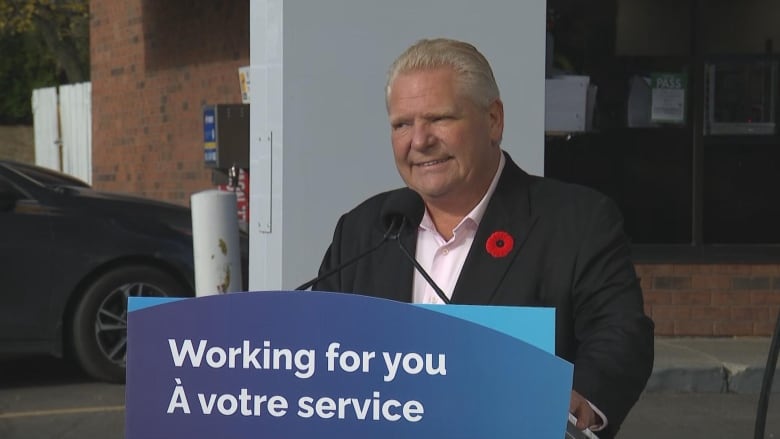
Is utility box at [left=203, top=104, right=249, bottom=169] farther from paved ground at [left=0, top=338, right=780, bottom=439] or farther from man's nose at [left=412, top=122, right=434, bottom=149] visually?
man's nose at [left=412, top=122, right=434, bottom=149]

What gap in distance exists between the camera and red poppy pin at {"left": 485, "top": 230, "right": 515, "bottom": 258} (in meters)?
2.70

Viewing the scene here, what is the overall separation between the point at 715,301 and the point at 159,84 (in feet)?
21.4

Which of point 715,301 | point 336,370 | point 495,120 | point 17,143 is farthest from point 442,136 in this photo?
point 17,143

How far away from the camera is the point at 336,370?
2211 mm

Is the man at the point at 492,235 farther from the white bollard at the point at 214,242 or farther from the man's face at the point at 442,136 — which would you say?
the white bollard at the point at 214,242

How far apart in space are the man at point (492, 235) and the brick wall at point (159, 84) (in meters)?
9.71

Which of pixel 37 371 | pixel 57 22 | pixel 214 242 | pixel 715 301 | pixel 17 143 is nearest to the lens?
pixel 214 242

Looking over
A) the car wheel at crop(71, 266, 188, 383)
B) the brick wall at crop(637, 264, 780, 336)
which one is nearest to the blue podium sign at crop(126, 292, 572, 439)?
the car wheel at crop(71, 266, 188, 383)

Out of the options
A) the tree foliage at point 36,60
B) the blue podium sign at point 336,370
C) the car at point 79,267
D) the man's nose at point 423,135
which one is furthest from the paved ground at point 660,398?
the tree foliage at point 36,60

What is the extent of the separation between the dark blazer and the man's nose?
0.66 feet

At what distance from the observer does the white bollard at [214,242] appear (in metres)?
Answer: 6.78

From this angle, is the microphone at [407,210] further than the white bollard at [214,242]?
No

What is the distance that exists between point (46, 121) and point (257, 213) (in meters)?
14.9

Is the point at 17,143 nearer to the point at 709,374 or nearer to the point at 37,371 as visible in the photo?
the point at 37,371
